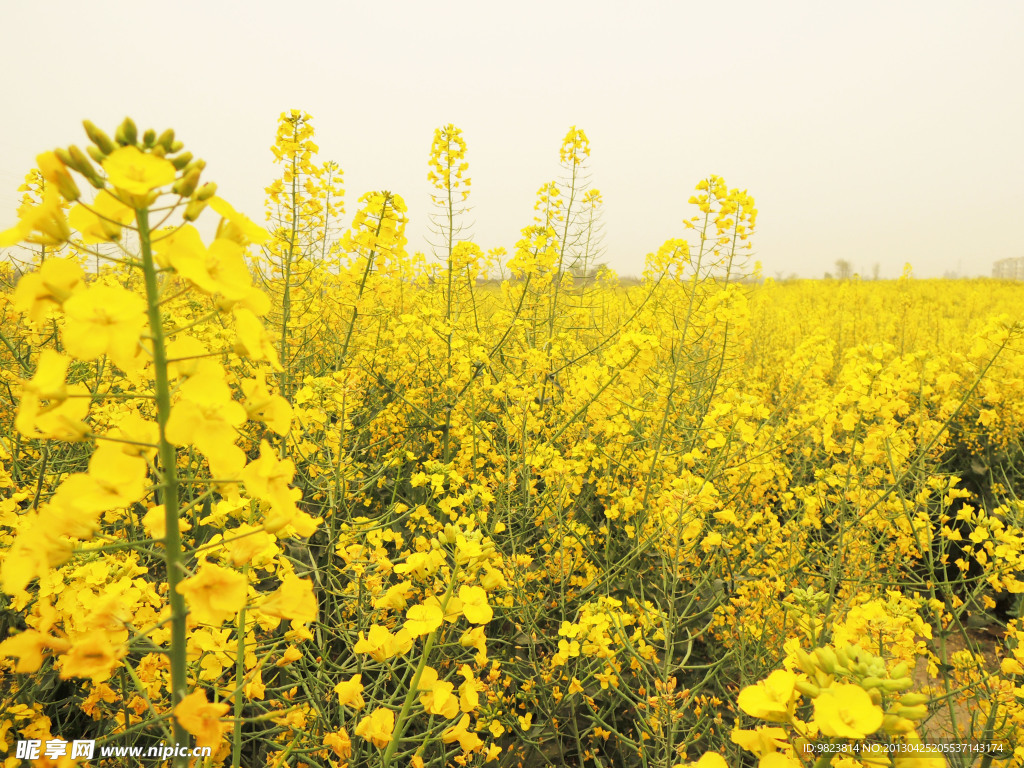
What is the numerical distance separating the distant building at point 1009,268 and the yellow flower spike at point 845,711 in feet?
136

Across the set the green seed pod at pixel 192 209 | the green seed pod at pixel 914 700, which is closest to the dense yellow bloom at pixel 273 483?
the green seed pod at pixel 192 209

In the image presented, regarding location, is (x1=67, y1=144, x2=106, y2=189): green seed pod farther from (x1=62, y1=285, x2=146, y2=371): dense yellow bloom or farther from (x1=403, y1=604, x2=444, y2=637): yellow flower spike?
(x1=403, y1=604, x2=444, y2=637): yellow flower spike

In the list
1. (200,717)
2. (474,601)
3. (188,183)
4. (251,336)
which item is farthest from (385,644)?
(188,183)

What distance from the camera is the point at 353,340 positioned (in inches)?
157

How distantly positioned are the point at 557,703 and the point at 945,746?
1407mm

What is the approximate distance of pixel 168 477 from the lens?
78 centimetres

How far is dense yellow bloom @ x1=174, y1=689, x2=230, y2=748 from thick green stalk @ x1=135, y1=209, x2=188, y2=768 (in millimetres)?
56

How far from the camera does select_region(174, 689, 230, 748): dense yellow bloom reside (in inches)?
28.6

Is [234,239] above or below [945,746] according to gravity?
above

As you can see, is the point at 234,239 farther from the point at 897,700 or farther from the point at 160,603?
the point at 897,700

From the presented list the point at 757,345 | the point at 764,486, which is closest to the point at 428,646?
the point at 764,486

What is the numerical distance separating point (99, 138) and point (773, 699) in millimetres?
1368

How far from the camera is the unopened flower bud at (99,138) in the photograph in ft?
2.52

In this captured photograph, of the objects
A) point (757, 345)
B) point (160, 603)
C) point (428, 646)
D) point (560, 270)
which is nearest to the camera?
point (428, 646)
